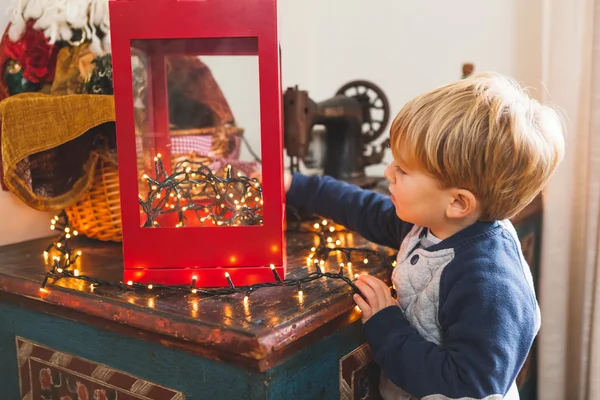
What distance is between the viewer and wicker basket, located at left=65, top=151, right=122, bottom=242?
116cm

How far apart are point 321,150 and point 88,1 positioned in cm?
72

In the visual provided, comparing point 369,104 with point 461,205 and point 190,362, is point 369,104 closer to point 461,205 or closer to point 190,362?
point 461,205

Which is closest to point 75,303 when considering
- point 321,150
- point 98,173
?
point 98,173

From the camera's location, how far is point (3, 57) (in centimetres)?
117

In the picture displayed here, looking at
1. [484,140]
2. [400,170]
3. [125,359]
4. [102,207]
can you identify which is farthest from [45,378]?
[484,140]

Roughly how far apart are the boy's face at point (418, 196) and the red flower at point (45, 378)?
0.64 m

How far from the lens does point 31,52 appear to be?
1.15 m

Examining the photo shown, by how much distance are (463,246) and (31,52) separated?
0.86 metres

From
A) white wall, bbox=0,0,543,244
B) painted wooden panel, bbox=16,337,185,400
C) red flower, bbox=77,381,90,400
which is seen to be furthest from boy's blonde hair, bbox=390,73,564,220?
white wall, bbox=0,0,543,244

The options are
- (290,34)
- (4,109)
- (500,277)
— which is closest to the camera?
(500,277)

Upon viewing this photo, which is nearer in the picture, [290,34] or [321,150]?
[321,150]

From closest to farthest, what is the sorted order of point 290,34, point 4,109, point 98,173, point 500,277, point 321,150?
1. point 500,277
2. point 4,109
3. point 98,173
4. point 321,150
5. point 290,34

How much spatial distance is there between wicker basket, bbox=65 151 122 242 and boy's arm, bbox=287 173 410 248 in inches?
13.7

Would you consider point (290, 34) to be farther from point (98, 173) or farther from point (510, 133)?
point (510, 133)
